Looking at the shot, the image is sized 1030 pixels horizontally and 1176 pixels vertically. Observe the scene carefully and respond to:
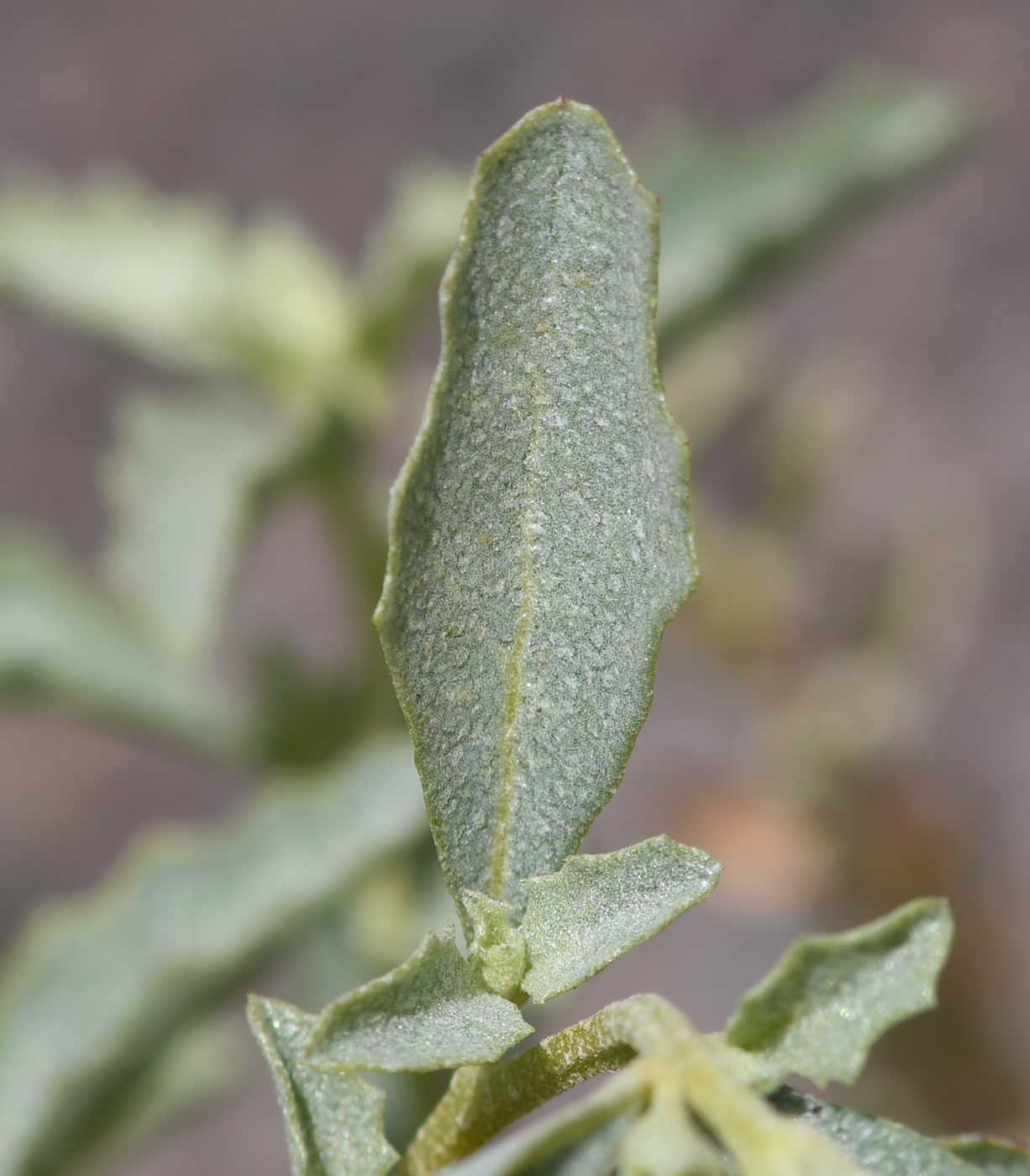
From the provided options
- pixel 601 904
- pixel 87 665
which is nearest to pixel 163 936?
pixel 87 665

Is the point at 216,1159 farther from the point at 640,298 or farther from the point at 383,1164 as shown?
the point at 640,298

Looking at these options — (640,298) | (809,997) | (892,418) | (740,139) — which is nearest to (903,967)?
(809,997)

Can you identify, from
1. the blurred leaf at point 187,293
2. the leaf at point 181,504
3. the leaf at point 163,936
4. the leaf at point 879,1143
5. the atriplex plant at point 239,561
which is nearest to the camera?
the leaf at point 879,1143

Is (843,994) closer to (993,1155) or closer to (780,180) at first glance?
(993,1155)

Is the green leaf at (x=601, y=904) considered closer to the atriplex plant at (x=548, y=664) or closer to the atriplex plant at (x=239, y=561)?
the atriplex plant at (x=548, y=664)

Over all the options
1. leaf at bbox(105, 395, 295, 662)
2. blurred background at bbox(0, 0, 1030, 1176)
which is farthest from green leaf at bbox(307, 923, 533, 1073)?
blurred background at bbox(0, 0, 1030, 1176)

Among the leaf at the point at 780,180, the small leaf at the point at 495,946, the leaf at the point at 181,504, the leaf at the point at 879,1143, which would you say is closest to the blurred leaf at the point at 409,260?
the leaf at the point at 181,504

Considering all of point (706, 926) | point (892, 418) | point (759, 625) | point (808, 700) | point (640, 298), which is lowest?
point (640, 298)
